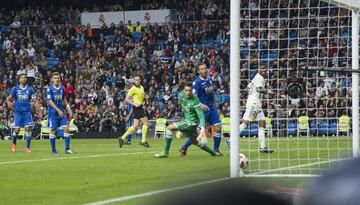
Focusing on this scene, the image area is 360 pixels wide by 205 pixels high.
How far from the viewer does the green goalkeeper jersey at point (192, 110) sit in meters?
14.8

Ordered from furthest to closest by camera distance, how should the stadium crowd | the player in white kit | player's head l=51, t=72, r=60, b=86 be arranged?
the stadium crowd → player's head l=51, t=72, r=60, b=86 → the player in white kit

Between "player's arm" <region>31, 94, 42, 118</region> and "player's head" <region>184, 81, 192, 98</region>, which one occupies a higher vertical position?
"player's head" <region>184, 81, 192, 98</region>

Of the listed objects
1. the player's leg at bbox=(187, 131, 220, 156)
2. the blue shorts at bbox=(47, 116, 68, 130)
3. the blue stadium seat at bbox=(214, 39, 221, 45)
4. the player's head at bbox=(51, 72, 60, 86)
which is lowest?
the player's leg at bbox=(187, 131, 220, 156)

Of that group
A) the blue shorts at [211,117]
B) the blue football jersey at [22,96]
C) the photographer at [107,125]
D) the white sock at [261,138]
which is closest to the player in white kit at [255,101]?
the white sock at [261,138]

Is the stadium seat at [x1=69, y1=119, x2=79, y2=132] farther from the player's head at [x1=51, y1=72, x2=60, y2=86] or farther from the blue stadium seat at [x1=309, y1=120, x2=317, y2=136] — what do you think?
the player's head at [x1=51, y1=72, x2=60, y2=86]

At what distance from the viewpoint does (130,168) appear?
11.9 meters

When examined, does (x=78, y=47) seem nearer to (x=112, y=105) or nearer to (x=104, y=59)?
(x=104, y=59)

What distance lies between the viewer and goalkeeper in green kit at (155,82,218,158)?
47.5 ft

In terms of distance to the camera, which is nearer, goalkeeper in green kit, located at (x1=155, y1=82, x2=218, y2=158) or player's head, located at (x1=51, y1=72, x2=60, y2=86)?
goalkeeper in green kit, located at (x1=155, y1=82, x2=218, y2=158)

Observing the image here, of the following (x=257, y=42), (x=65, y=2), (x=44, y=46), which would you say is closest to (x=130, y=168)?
(x=257, y=42)

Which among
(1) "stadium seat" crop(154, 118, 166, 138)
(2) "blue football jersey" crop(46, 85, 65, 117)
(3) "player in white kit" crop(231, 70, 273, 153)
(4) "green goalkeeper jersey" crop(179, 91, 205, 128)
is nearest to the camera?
(4) "green goalkeeper jersey" crop(179, 91, 205, 128)

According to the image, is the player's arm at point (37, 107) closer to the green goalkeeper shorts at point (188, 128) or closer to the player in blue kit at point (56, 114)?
the player in blue kit at point (56, 114)

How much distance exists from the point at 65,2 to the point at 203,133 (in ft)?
102

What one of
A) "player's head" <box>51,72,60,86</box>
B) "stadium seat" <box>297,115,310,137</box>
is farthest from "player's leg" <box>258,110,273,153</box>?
"stadium seat" <box>297,115,310,137</box>
